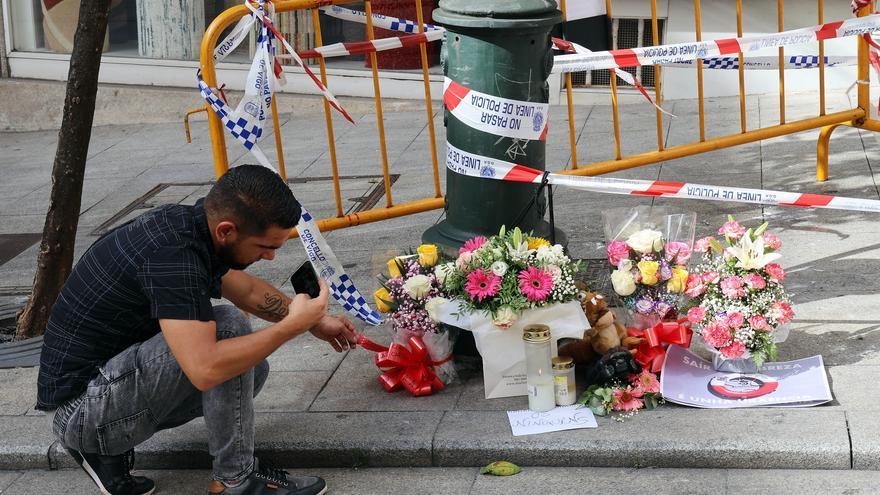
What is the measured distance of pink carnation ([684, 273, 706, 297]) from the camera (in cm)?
458

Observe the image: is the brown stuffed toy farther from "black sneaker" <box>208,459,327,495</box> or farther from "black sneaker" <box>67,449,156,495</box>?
"black sneaker" <box>67,449,156,495</box>

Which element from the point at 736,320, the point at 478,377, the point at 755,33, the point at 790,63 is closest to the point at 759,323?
the point at 736,320

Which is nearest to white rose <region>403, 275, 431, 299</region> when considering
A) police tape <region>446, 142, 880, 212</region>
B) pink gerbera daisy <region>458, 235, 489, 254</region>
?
pink gerbera daisy <region>458, 235, 489, 254</region>

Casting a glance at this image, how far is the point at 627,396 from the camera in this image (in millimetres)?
4363

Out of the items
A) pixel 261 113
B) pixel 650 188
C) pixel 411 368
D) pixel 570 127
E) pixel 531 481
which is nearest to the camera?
pixel 531 481

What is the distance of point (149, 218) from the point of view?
3.88 meters

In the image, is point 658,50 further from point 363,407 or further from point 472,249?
point 363,407

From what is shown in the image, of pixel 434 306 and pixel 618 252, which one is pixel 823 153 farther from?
pixel 434 306

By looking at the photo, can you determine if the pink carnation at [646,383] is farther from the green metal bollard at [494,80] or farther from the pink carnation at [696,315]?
the green metal bollard at [494,80]

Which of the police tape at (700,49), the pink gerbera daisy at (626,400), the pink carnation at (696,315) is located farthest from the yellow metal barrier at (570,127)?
the pink gerbera daisy at (626,400)

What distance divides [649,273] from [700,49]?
1.84 m

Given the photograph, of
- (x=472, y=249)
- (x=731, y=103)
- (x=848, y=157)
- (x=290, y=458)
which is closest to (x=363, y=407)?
(x=290, y=458)

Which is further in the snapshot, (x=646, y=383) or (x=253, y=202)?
(x=646, y=383)

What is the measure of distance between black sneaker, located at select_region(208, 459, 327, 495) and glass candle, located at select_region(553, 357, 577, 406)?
38.0 inches
